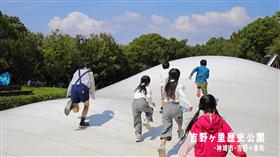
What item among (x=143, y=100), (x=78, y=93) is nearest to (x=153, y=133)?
(x=143, y=100)

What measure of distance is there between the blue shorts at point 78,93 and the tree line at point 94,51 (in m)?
22.0

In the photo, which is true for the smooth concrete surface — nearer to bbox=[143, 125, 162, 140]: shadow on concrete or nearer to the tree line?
bbox=[143, 125, 162, 140]: shadow on concrete

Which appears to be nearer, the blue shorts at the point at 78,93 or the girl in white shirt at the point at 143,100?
the girl in white shirt at the point at 143,100

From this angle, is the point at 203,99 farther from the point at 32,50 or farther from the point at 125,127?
the point at 32,50

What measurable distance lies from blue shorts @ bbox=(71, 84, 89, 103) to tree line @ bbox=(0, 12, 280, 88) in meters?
22.0

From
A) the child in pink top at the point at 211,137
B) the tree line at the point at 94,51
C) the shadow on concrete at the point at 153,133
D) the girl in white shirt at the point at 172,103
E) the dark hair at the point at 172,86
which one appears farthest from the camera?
the tree line at the point at 94,51

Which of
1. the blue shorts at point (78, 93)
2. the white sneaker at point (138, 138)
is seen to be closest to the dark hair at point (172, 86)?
the white sneaker at point (138, 138)

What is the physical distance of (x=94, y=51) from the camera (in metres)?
37.1

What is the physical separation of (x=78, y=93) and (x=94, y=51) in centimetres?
3055

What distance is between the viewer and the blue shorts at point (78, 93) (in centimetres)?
691

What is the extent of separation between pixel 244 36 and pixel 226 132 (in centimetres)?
4512

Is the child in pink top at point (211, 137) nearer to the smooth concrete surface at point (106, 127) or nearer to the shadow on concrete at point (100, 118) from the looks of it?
the smooth concrete surface at point (106, 127)

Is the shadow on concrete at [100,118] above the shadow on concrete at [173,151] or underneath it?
above

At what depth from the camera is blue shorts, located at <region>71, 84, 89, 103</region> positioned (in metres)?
6.91
